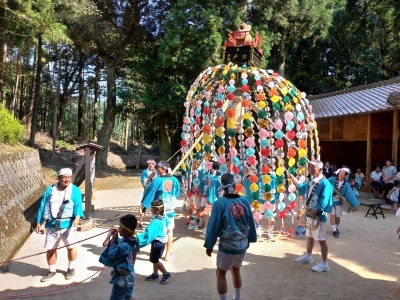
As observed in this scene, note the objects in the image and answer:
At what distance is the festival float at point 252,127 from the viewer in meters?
6.70

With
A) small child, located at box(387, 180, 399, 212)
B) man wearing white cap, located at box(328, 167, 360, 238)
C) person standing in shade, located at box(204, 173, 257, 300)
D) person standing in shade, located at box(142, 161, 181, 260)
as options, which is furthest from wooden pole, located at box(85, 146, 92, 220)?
small child, located at box(387, 180, 399, 212)

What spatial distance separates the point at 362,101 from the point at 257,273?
11495 mm

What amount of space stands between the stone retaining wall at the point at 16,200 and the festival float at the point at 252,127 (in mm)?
3200

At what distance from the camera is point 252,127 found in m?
7.08

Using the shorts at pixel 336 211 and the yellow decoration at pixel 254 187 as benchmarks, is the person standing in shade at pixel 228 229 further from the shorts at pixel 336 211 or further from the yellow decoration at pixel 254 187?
the shorts at pixel 336 211

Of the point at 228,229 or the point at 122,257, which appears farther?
the point at 228,229

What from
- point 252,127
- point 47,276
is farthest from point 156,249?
point 252,127

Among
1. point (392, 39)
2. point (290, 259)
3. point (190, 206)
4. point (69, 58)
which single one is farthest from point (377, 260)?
point (69, 58)

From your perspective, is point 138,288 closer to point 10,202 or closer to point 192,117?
point 10,202

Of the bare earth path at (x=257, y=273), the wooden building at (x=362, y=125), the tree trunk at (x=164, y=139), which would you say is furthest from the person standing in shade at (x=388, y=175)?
the tree trunk at (x=164, y=139)

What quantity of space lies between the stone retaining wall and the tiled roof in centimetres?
1062

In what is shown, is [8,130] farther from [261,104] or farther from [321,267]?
[321,267]

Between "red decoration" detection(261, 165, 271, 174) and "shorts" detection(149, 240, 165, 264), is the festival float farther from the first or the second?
"shorts" detection(149, 240, 165, 264)

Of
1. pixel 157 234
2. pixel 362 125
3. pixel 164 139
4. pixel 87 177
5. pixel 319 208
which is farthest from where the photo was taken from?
pixel 164 139
